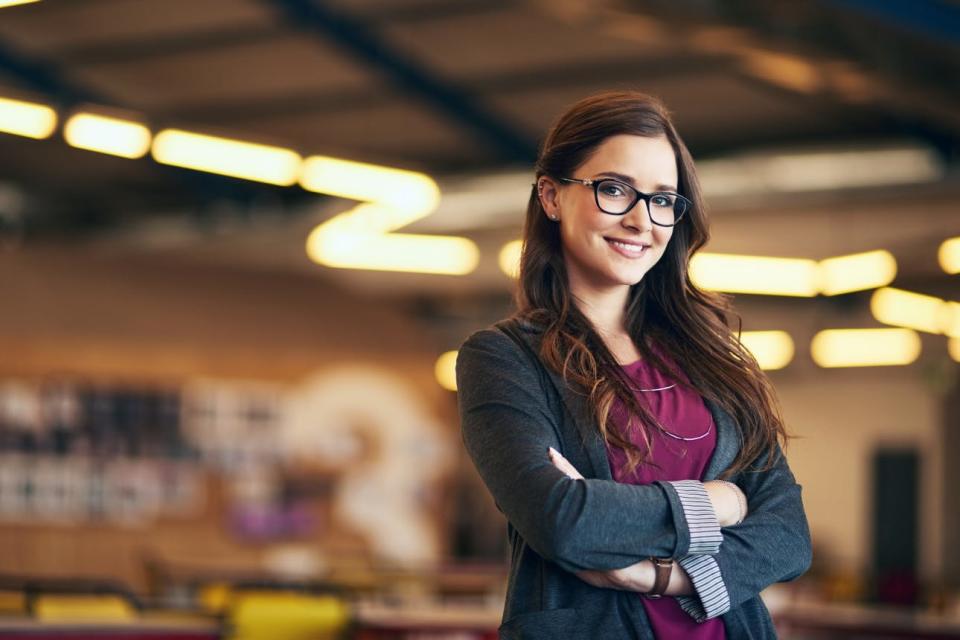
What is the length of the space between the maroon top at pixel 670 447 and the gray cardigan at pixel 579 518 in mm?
13

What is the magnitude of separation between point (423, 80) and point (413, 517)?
6.63m

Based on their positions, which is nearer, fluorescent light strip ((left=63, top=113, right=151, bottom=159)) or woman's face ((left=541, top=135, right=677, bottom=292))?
woman's face ((left=541, top=135, right=677, bottom=292))

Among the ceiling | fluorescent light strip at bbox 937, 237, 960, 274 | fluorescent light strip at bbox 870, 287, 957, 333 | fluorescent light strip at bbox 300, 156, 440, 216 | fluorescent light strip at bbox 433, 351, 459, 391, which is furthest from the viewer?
fluorescent light strip at bbox 433, 351, 459, 391

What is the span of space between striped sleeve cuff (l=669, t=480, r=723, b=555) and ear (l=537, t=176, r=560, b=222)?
410 millimetres

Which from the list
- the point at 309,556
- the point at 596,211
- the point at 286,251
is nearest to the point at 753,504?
the point at 596,211

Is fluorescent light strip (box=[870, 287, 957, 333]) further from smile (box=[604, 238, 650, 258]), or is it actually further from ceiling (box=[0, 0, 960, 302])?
smile (box=[604, 238, 650, 258])

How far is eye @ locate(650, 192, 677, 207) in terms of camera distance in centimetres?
191

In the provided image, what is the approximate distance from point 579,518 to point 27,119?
624 cm

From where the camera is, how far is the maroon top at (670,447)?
5.81 ft

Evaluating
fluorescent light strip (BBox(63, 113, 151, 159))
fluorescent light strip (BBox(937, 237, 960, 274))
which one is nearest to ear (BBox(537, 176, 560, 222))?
fluorescent light strip (BBox(63, 113, 151, 159))

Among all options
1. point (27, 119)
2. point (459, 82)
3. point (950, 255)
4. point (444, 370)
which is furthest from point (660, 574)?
point (444, 370)

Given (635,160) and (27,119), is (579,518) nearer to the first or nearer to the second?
(635,160)

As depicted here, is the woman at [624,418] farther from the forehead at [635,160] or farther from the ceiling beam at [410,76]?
the ceiling beam at [410,76]

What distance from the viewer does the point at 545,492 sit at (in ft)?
5.68
